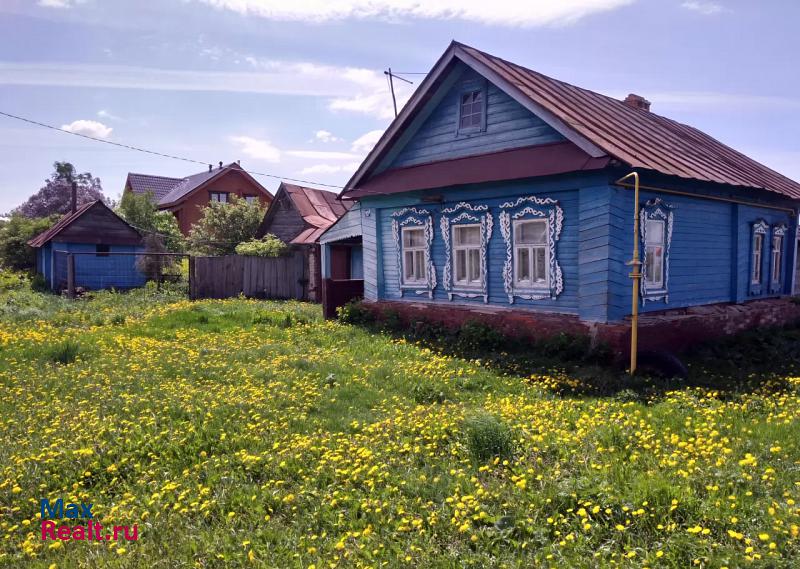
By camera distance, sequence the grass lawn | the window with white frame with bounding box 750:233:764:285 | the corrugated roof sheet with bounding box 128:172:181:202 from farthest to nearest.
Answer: the corrugated roof sheet with bounding box 128:172:181:202 → the window with white frame with bounding box 750:233:764:285 → the grass lawn

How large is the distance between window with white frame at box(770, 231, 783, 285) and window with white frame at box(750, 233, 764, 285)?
0.57 metres

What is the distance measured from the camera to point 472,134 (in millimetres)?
12312

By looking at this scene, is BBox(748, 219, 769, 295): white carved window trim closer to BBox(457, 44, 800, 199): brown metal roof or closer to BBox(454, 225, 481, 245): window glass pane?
BBox(457, 44, 800, 199): brown metal roof

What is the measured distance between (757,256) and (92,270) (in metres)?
24.6

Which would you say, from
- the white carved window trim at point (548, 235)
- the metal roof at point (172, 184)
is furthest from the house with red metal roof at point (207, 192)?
the white carved window trim at point (548, 235)

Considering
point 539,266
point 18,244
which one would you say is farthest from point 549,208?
point 18,244

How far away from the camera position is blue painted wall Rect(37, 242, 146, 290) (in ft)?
80.7

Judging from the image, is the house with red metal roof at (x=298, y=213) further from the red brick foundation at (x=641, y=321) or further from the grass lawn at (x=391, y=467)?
the grass lawn at (x=391, y=467)

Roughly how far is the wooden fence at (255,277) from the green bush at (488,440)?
53.8 feet

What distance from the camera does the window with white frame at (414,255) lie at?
13.4 metres

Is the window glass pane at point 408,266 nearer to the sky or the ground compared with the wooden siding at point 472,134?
nearer to the ground

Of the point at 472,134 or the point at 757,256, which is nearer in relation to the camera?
the point at 472,134

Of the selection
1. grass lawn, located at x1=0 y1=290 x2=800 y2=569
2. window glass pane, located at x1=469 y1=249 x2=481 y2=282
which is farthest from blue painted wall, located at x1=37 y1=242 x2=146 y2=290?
window glass pane, located at x1=469 y1=249 x2=481 y2=282

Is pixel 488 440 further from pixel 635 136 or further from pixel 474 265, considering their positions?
pixel 635 136
